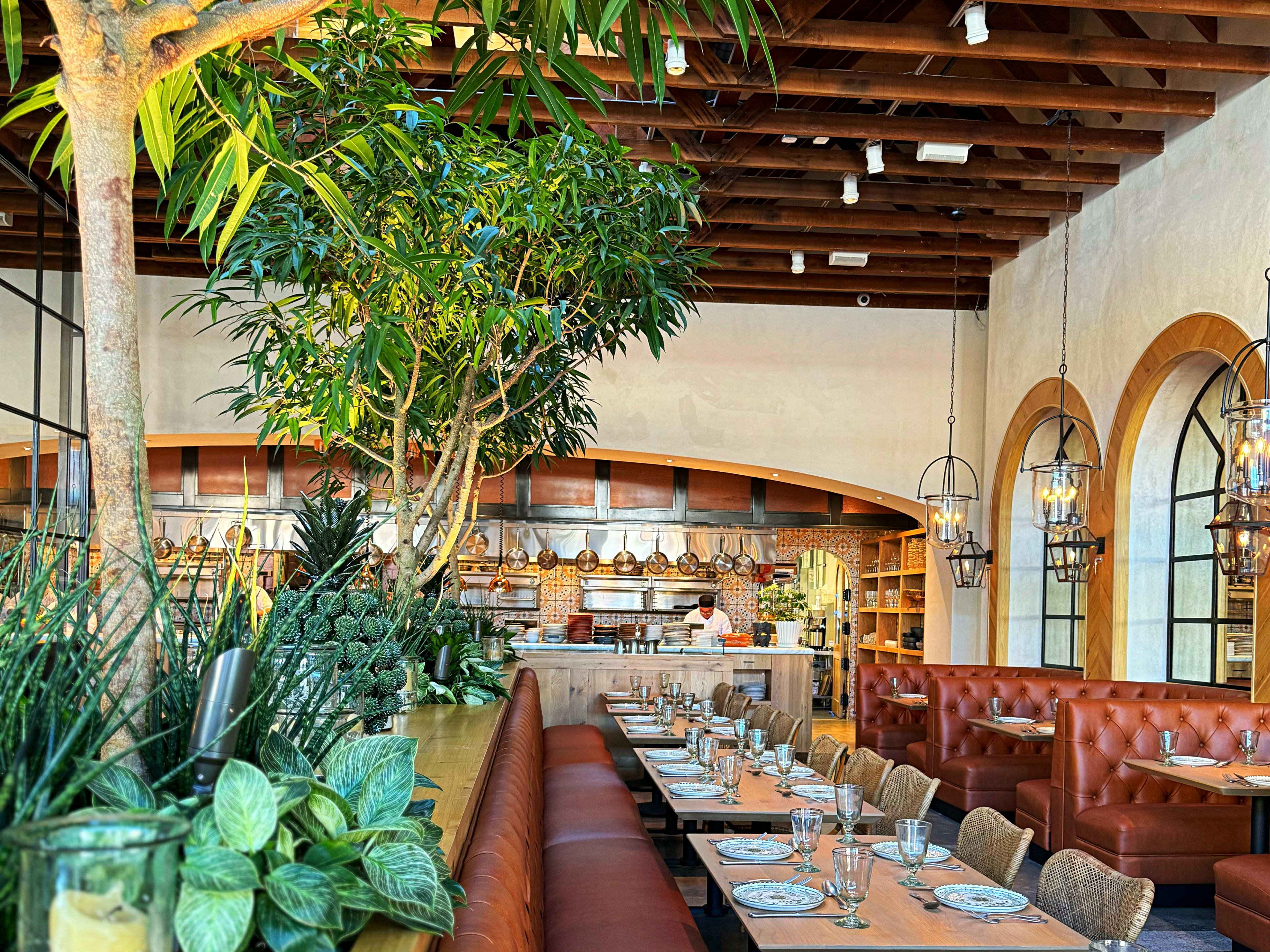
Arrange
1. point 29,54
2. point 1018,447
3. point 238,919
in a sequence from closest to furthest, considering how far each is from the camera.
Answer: point 238,919
point 29,54
point 1018,447

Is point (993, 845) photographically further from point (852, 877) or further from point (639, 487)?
point (639, 487)

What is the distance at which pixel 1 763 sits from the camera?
38.7 inches

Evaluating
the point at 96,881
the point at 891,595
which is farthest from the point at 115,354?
the point at 891,595

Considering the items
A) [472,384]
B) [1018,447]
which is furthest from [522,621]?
[472,384]

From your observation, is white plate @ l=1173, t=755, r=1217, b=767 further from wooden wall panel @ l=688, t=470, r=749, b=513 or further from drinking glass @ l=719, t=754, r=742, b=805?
wooden wall panel @ l=688, t=470, r=749, b=513

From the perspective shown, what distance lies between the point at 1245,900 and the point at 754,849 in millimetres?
2588

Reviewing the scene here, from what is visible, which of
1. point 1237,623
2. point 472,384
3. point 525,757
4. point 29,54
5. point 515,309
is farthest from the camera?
point 1237,623

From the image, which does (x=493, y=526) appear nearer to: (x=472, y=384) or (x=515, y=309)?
(x=472, y=384)

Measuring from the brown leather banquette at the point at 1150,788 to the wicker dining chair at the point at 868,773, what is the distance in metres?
1.68

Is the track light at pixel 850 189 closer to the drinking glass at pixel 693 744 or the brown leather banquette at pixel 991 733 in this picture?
the brown leather banquette at pixel 991 733

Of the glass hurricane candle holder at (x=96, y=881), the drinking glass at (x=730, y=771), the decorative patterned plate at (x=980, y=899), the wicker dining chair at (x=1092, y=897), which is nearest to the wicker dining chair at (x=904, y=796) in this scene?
the drinking glass at (x=730, y=771)

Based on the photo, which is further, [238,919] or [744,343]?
[744,343]

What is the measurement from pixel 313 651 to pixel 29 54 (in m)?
5.21

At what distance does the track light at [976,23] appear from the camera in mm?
5863
